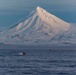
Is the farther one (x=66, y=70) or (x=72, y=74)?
(x=66, y=70)

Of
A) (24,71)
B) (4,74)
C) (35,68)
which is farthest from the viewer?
(35,68)

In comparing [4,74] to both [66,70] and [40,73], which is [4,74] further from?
[66,70]

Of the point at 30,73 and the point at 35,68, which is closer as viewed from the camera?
the point at 30,73

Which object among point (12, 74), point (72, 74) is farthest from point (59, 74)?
point (12, 74)

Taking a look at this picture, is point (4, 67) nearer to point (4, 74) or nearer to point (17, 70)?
point (17, 70)

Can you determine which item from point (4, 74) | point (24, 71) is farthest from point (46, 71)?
point (4, 74)

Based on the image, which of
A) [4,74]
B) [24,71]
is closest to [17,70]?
[24,71]

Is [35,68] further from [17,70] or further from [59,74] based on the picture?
[59,74]

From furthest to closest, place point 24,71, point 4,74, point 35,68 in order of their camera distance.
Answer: point 35,68 < point 24,71 < point 4,74
